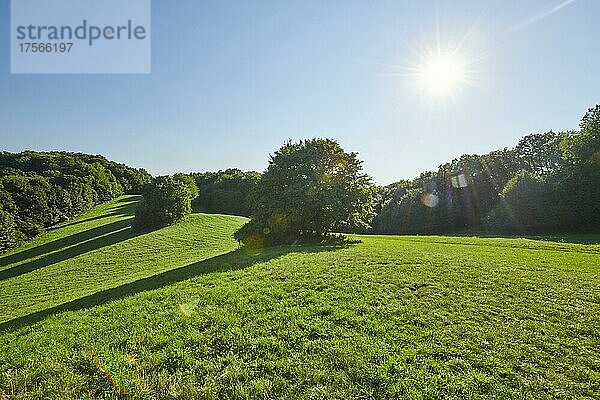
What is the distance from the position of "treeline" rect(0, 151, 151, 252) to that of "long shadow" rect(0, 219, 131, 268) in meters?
5.56

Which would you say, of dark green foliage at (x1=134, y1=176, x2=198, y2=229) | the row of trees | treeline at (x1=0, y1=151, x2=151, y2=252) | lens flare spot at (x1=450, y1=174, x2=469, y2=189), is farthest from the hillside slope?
lens flare spot at (x1=450, y1=174, x2=469, y2=189)

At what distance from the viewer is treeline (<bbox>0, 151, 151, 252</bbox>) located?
152ft

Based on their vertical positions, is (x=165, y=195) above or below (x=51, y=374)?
above

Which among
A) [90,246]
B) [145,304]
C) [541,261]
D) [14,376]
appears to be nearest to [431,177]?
[541,261]

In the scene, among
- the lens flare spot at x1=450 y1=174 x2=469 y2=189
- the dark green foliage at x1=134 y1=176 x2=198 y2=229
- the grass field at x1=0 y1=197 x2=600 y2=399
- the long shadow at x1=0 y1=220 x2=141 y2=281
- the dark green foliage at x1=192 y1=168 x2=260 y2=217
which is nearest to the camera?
the grass field at x1=0 y1=197 x2=600 y2=399

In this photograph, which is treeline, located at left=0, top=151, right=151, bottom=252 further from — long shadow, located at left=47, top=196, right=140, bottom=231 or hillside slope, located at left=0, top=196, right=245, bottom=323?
hillside slope, located at left=0, top=196, right=245, bottom=323

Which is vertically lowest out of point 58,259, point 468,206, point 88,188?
point 58,259

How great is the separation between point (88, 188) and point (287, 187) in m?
61.7

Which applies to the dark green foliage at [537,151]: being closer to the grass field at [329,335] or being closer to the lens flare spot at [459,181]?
the lens flare spot at [459,181]

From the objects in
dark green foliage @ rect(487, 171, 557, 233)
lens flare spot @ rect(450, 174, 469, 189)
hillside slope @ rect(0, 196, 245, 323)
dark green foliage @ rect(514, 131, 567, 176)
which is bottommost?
hillside slope @ rect(0, 196, 245, 323)

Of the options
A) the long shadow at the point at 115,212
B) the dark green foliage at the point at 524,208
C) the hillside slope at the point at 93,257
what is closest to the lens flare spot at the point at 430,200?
the dark green foliage at the point at 524,208

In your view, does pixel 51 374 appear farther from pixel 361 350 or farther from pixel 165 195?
pixel 165 195

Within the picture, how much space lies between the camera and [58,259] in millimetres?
32406

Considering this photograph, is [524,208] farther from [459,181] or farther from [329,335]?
[329,335]
